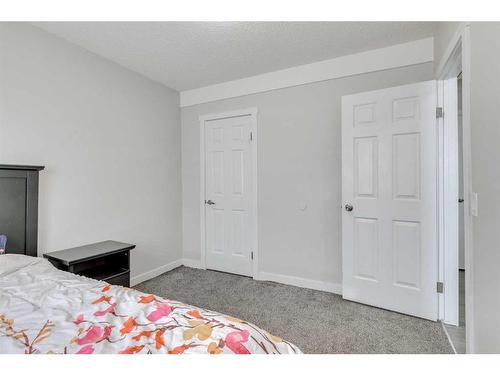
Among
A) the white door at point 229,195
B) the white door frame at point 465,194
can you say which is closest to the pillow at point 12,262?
the white door at point 229,195

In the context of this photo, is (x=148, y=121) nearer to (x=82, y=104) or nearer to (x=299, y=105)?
(x=82, y=104)

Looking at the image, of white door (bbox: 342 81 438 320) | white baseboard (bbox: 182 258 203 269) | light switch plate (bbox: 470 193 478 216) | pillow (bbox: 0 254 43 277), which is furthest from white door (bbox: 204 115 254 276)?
light switch plate (bbox: 470 193 478 216)

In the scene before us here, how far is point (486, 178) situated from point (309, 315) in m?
1.61

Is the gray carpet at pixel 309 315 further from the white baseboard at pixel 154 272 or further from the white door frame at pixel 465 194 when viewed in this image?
the white door frame at pixel 465 194

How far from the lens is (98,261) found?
2281mm

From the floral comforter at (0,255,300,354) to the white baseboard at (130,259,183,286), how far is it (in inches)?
62.7

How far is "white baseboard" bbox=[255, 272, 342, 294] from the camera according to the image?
2637 millimetres

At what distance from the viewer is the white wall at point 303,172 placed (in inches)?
103

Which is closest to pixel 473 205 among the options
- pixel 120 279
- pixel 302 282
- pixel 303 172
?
pixel 303 172

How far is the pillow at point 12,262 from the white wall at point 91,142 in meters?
0.50

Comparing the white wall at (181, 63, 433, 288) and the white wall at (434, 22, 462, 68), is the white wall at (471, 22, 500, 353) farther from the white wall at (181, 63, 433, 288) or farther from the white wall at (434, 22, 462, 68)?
the white wall at (181, 63, 433, 288)

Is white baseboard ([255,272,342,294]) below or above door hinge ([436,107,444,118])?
below

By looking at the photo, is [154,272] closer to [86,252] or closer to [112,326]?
[86,252]
